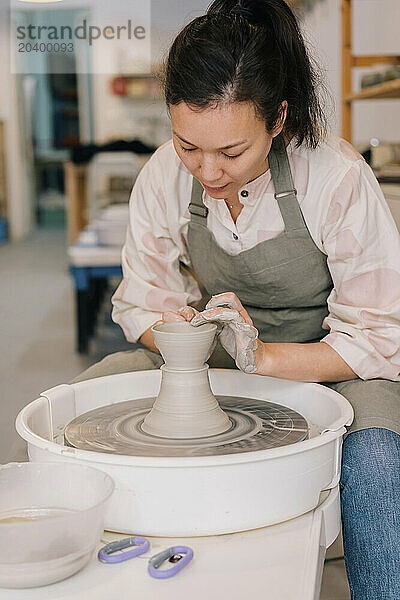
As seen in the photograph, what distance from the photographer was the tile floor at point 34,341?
126 cm

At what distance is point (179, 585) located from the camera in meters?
0.66

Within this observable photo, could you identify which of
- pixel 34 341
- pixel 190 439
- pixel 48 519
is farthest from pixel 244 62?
pixel 34 341

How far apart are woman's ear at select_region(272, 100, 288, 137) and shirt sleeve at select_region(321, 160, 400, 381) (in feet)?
0.40

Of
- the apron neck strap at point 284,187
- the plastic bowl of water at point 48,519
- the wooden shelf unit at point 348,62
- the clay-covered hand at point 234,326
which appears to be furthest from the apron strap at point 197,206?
the wooden shelf unit at point 348,62

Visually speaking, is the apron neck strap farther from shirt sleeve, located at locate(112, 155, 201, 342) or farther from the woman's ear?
shirt sleeve, located at locate(112, 155, 201, 342)

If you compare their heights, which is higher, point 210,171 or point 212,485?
point 210,171

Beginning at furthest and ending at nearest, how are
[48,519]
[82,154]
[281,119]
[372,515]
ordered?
1. [82,154]
2. [281,119]
3. [372,515]
4. [48,519]

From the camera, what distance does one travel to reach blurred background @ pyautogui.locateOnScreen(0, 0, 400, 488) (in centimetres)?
Answer: 126

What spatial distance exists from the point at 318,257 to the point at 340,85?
1.70m

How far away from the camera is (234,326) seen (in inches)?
34.6

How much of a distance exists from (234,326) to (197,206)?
32 centimetres

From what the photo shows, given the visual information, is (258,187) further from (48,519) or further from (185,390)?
(48,519)

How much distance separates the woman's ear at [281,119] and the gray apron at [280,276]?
8cm

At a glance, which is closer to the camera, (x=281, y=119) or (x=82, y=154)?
(x=281, y=119)
